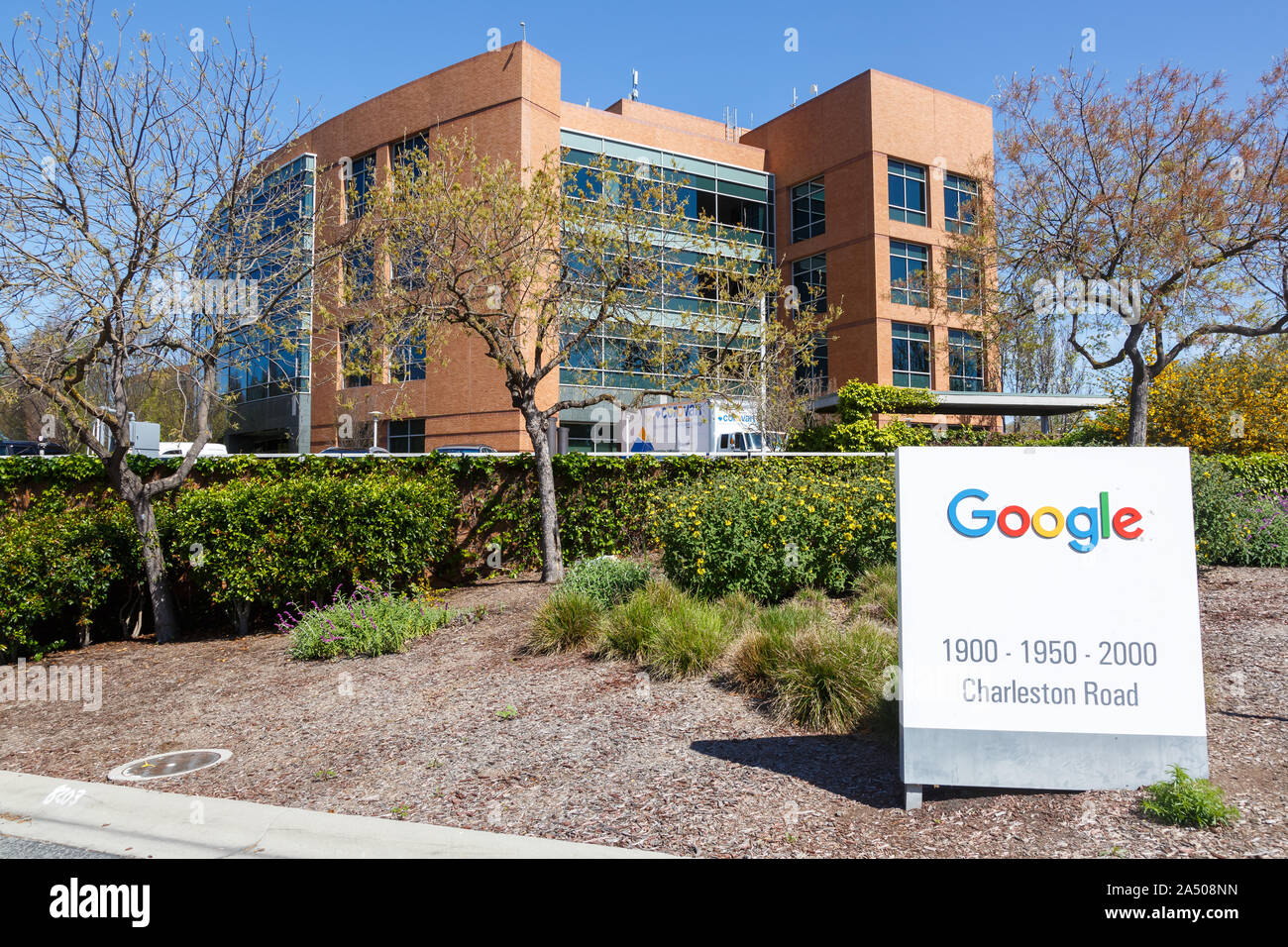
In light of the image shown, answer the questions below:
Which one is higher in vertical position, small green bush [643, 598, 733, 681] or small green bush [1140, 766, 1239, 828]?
small green bush [643, 598, 733, 681]

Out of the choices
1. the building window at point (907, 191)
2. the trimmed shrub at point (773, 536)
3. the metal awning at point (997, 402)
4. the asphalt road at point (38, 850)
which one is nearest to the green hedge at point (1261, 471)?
the trimmed shrub at point (773, 536)

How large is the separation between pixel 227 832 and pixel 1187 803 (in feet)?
15.7

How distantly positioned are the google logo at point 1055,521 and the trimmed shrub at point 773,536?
13.7 ft

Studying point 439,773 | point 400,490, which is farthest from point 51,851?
point 400,490

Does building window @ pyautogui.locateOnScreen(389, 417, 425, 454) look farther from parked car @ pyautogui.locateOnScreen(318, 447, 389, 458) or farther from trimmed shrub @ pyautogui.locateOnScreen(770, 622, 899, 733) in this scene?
trimmed shrub @ pyautogui.locateOnScreen(770, 622, 899, 733)

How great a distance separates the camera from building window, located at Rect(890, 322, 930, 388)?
31547 mm

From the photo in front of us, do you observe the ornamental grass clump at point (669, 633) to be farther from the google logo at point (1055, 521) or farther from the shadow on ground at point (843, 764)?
the google logo at point (1055, 521)

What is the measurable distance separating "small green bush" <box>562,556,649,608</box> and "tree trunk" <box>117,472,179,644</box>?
497cm

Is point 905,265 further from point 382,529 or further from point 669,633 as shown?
point 669,633

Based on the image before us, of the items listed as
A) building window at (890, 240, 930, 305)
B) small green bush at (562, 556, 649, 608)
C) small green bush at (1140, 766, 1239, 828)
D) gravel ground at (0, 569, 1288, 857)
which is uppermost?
building window at (890, 240, 930, 305)

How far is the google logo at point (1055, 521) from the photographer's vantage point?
4.08 m

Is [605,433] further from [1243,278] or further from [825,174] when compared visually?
[1243,278]

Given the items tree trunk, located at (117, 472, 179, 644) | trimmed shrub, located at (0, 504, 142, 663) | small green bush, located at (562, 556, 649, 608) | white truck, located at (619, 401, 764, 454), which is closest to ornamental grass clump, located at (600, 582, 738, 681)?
small green bush, located at (562, 556, 649, 608)

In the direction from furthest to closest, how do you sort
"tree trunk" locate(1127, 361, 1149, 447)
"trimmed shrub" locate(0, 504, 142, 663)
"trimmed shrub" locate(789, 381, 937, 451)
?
1. "trimmed shrub" locate(789, 381, 937, 451)
2. "tree trunk" locate(1127, 361, 1149, 447)
3. "trimmed shrub" locate(0, 504, 142, 663)
